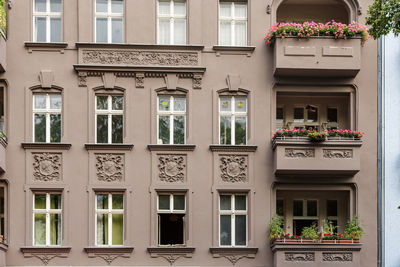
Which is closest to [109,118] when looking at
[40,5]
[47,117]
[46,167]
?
[47,117]

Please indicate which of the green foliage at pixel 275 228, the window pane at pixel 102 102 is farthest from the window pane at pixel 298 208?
the window pane at pixel 102 102

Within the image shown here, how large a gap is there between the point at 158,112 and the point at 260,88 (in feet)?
11.5

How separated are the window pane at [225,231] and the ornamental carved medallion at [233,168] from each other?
1298 millimetres

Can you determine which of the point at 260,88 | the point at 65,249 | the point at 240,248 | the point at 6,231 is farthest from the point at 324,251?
the point at 6,231

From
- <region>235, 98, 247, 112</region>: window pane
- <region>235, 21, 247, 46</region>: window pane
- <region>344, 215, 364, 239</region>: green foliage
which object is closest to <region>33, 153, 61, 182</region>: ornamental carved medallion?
<region>235, 98, 247, 112</region>: window pane

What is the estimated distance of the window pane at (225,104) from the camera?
2572cm

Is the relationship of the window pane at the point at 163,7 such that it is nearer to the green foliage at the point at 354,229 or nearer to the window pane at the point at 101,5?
the window pane at the point at 101,5

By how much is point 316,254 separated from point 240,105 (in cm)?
553

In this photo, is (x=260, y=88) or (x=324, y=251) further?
(x=260, y=88)

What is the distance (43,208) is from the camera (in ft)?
81.7

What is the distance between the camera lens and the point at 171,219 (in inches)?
989

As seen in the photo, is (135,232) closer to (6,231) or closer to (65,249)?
(65,249)

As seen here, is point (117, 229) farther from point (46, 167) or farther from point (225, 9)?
point (225, 9)

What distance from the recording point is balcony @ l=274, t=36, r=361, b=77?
24922 mm
